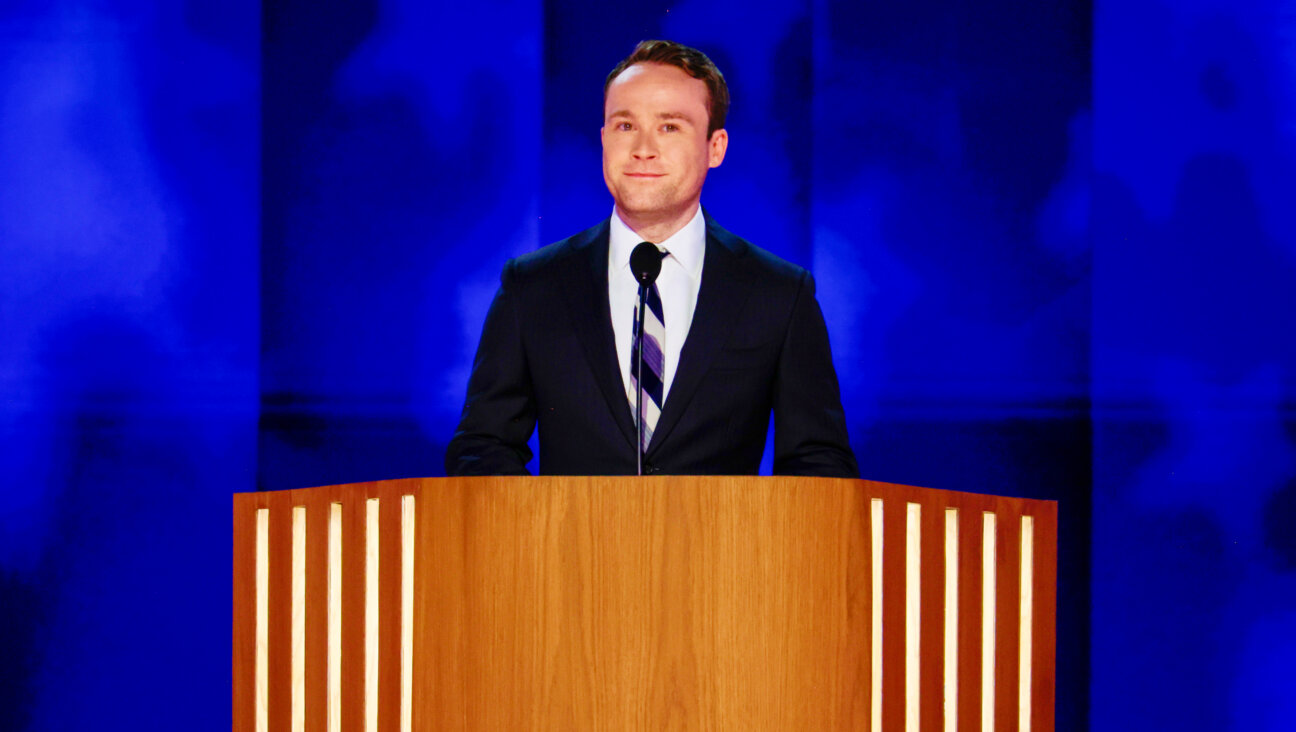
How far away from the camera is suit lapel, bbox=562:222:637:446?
2.01 m

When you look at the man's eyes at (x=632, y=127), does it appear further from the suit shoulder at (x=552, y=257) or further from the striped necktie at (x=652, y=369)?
the striped necktie at (x=652, y=369)

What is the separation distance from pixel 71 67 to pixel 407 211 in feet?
3.12

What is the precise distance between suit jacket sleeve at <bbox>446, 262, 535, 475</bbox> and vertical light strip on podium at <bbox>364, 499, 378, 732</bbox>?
647 millimetres

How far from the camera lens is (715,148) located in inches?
92.0

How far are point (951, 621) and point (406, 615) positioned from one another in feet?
2.25

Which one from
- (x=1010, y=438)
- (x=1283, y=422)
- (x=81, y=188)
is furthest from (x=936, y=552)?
(x=81, y=188)

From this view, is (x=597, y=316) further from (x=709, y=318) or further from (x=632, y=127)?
(x=632, y=127)

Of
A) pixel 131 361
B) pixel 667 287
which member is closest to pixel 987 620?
pixel 667 287

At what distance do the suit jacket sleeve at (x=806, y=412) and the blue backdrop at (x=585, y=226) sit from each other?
69cm

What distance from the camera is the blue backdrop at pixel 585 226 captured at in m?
2.77

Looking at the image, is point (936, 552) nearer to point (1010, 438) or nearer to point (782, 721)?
point (782, 721)

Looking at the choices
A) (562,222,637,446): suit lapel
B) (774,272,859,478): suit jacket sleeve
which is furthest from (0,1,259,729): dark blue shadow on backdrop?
(774,272,859,478): suit jacket sleeve

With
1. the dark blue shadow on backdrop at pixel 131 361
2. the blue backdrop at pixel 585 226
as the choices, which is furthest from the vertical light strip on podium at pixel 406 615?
the dark blue shadow on backdrop at pixel 131 361

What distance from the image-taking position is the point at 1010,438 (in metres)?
2.82
